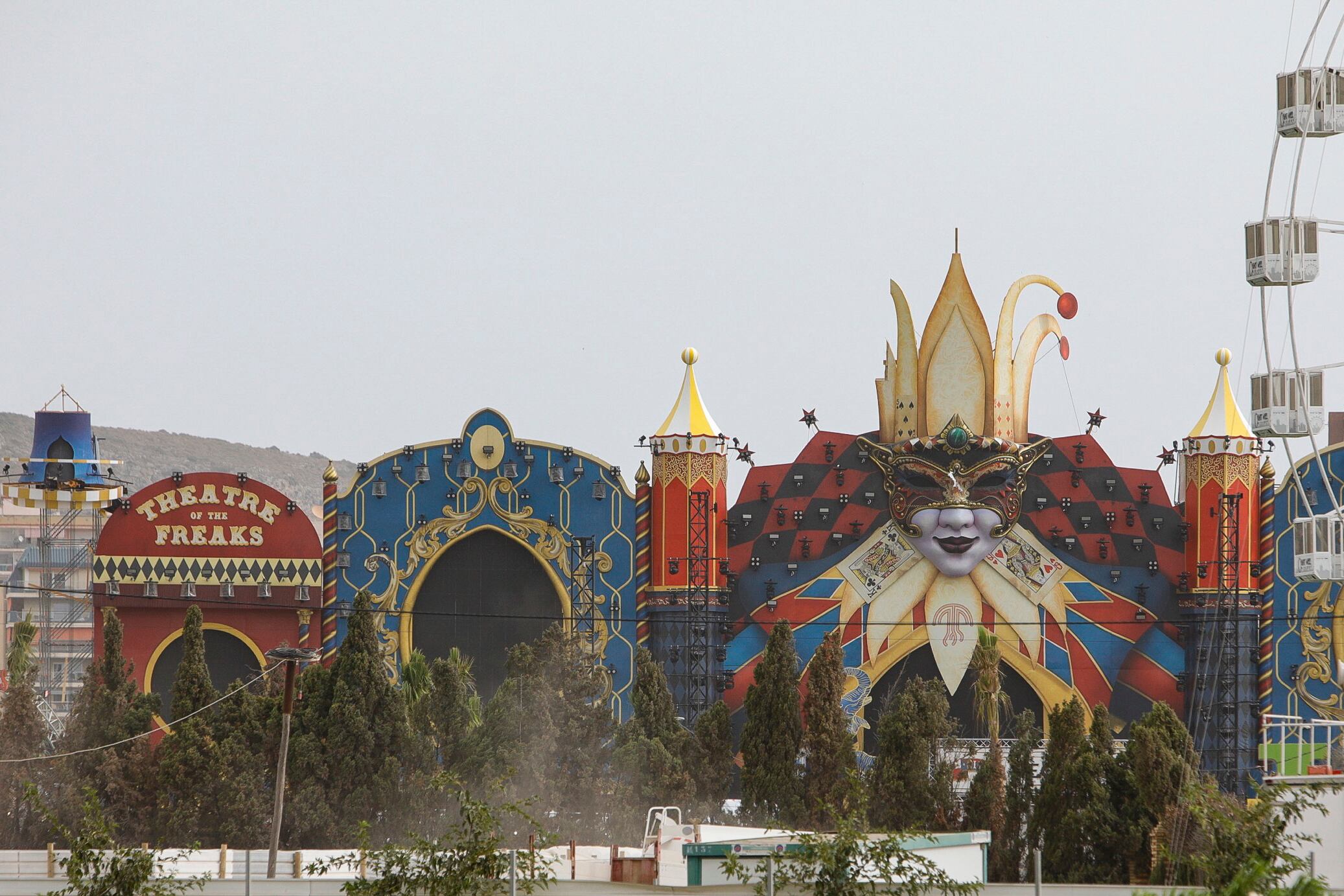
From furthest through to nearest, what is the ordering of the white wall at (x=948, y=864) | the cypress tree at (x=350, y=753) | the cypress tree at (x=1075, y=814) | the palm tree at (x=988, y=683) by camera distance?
the palm tree at (x=988, y=683)
the cypress tree at (x=350, y=753)
the cypress tree at (x=1075, y=814)
the white wall at (x=948, y=864)

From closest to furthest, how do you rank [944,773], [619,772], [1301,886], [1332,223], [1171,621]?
[1301,886], [1332,223], [944,773], [619,772], [1171,621]

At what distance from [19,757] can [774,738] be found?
17681 millimetres

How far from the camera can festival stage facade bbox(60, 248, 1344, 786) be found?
54.2 m

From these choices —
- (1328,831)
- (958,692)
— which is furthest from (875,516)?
(1328,831)

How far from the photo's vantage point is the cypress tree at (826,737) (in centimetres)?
4828

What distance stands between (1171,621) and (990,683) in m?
5.60

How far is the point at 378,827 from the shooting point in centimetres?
4788

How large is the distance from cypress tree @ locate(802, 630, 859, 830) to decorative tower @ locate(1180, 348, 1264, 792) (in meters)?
9.73

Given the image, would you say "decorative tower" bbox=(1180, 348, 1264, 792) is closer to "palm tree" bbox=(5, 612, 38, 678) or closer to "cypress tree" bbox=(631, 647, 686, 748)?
"cypress tree" bbox=(631, 647, 686, 748)

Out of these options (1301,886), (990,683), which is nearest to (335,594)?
(990,683)

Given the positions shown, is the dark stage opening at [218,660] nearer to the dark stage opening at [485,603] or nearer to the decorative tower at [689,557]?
the dark stage opening at [485,603]

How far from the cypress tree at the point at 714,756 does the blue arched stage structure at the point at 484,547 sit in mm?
4438

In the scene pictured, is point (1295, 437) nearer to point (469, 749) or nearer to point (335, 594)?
point (469, 749)

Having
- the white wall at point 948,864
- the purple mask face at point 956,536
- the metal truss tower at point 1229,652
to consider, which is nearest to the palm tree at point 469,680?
the purple mask face at point 956,536
